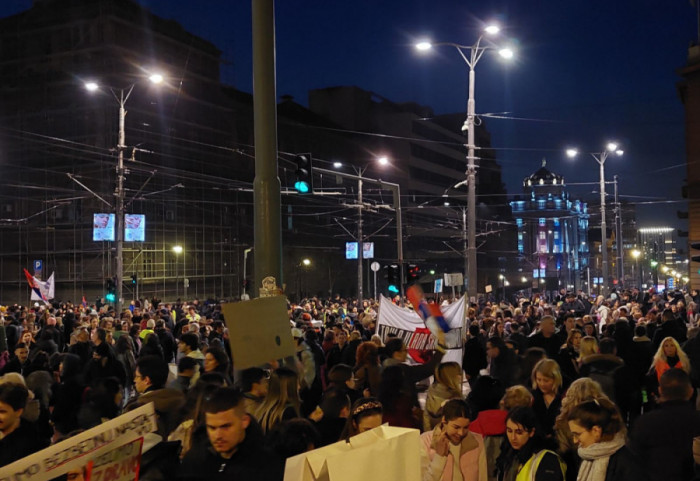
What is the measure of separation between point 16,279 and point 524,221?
3589 inches

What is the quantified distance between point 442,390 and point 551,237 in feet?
383

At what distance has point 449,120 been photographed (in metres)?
102

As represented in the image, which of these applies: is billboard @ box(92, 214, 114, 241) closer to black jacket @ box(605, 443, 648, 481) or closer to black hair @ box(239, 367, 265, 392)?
black hair @ box(239, 367, 265, 392)

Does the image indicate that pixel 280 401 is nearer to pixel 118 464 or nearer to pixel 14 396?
pixel 14 396

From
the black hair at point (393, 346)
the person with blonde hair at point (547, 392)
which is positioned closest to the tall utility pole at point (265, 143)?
the black hair at point (393, 346)

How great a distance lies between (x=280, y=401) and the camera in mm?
6258

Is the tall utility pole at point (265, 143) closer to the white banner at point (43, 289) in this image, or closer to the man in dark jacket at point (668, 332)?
the man in dark jacket at point (668, 332)

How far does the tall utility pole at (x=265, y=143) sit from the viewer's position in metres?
8.07

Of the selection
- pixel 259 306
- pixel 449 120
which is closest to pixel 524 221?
pixel 449 120

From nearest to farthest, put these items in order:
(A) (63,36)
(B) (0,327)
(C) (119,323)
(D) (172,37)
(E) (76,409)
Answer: (E) (76,409), (B) (0,327), (C) (119,323), (A) (63,36), (D) (172,37)

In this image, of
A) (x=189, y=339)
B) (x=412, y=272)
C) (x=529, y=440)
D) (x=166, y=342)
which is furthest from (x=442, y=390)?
(x=412, y=272)

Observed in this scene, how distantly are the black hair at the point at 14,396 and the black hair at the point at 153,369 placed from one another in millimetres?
1235

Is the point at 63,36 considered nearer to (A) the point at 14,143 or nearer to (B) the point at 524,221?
(A) the point at 14,143

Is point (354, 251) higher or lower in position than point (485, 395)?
higher
